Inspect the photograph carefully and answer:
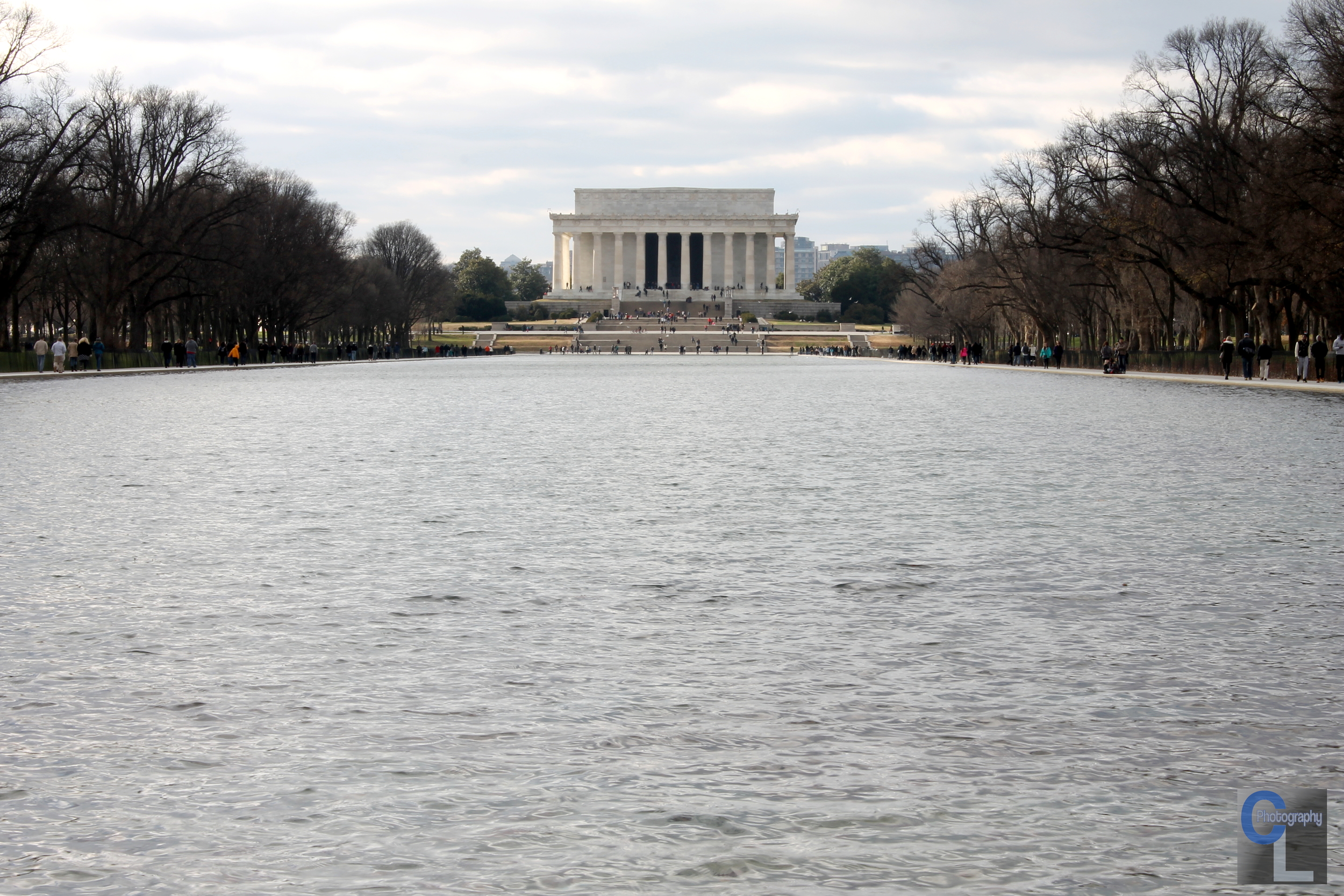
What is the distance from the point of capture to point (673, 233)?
17600 centimetres

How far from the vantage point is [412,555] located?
10.2 meters

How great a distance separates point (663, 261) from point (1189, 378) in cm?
12656

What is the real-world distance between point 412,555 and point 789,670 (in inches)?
161

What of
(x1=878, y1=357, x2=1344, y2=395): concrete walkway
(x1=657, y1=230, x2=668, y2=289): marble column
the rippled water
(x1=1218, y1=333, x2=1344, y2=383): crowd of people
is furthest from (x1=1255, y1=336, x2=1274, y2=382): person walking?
(x1=657, y1=230, x2=668, y2=289): marble column

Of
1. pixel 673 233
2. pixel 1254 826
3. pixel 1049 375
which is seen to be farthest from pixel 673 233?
pixel 1254 826

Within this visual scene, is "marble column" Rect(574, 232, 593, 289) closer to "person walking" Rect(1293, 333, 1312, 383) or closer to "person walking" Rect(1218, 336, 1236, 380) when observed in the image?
"person walking" Rect(1218, 336, 1236, 380)

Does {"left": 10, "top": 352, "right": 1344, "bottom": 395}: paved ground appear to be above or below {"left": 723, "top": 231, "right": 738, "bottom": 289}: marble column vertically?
below

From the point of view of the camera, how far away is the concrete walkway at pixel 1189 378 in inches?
1631

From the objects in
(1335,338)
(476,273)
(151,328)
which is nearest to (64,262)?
(151,328)

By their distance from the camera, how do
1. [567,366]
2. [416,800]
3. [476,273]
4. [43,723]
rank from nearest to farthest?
1. [416,800]
2. [43,723]
3. [567,366]
4. [476,273]

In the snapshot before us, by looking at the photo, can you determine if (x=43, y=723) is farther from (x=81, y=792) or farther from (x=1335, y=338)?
(x=1335, y=338)

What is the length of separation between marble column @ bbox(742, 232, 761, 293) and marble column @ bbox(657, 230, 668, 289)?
8928 mm

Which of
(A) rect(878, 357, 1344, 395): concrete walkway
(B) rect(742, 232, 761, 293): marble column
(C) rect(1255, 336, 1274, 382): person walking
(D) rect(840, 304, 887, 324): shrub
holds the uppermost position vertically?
(B) rect(742, 232, 761, 293): marble column

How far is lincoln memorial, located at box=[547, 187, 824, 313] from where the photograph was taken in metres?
171
